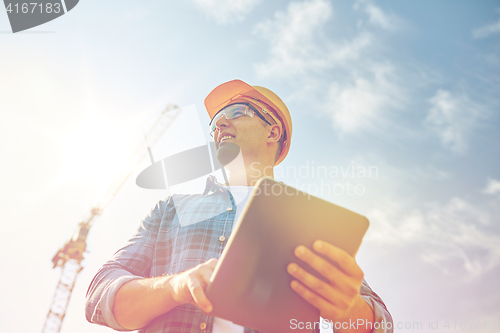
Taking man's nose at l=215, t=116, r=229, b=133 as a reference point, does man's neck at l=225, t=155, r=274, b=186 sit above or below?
below

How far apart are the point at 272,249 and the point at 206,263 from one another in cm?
41

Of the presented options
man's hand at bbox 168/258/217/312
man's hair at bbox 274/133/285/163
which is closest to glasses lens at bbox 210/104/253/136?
man's hair at bbox 274/133/285/163

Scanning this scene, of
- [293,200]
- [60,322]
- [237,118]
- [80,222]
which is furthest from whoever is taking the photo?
[80,222]

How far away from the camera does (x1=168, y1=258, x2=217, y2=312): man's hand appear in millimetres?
1648

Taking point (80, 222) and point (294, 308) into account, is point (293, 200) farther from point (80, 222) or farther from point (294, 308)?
point (80, 222)

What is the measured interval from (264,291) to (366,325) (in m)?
1.11

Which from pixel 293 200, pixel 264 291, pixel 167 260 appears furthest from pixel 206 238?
pixel 293 200

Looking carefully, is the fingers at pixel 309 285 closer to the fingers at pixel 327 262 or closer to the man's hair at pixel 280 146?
the fingers at pixel 327 262

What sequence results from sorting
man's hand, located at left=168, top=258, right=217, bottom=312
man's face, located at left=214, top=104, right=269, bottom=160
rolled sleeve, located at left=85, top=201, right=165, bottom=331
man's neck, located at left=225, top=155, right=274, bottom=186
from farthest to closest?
man's face, located at left=214, top=104, right=269, bottom=160, man's neck, located at left=225, top=155, right=274, bottom=186, rolled sleeve, located at left=85, top=201, right=165, bottom=331, man's hand, located at left=168, top=258, right=217, bottom=312

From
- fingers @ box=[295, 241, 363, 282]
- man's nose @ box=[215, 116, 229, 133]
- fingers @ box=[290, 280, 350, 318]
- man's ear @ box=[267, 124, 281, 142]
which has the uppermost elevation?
man's ear @ box=[267, 124, 281, 142]

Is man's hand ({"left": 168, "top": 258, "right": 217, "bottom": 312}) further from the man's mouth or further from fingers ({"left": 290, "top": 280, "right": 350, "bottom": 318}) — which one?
the man's mouth

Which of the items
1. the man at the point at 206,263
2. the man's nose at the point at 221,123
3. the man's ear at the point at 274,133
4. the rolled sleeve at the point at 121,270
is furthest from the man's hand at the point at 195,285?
the man's ear at the point at 274,133

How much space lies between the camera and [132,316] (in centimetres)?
221

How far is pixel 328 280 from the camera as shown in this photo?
5.76 ft
